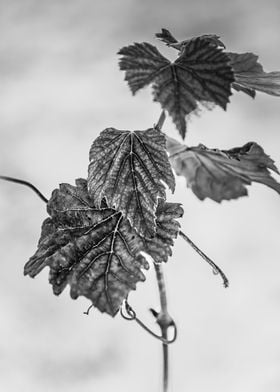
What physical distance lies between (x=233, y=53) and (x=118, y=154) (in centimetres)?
17

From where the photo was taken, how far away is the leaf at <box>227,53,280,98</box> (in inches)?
28.0

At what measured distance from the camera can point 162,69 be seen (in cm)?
62

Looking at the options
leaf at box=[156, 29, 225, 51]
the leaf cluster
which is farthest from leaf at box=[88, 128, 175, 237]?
leaf at box=[156, 29, 225, 51]

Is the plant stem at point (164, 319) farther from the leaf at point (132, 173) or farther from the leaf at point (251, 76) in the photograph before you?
the leaf at point (251, 76)

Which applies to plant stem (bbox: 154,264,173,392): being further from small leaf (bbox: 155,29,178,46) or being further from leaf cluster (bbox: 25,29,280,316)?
small leaf (bbox: 155,29,178,46)

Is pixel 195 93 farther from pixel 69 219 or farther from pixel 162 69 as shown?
pixel 69 219

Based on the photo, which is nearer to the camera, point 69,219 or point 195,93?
point 195,93

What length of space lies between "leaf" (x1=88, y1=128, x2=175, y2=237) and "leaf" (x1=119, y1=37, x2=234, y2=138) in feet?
0.19

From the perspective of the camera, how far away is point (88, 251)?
0.68 m

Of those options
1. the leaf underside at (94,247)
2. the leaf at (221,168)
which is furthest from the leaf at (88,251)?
the leaf at (221,168)

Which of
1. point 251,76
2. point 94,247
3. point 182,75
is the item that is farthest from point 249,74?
point 94,247

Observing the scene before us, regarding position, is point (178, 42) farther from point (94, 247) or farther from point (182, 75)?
point (94, 247)

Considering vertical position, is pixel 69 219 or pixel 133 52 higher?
pixel 133 52

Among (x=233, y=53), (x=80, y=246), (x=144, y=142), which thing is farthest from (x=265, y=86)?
(x=80, y=246)
